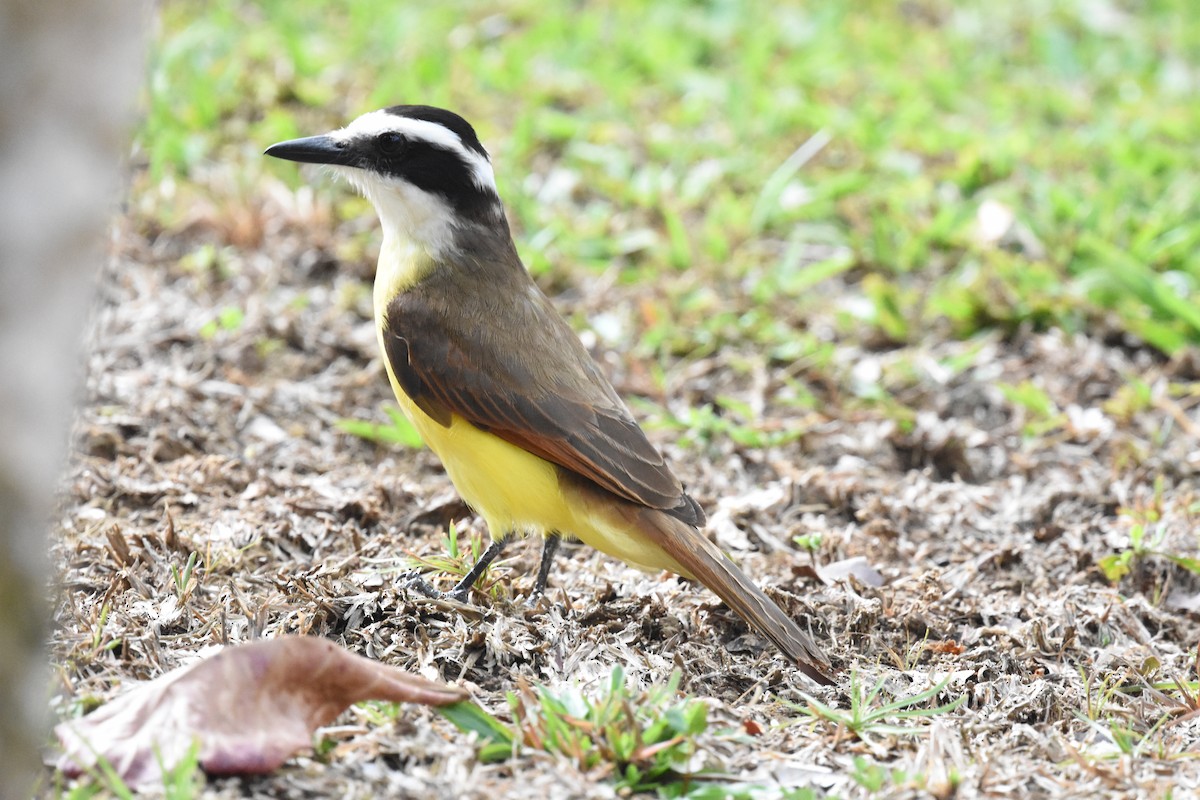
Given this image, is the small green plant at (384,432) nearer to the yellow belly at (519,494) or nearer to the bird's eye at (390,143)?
the yellow belly at (519,494)

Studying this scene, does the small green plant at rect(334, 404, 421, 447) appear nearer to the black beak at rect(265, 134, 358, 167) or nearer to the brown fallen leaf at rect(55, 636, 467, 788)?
the black beak at rect(265, 134, 358, 167)

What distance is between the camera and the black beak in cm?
495

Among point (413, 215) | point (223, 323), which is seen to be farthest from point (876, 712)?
point (223, 323)

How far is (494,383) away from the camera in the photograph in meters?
4.62

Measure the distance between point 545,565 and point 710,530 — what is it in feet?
3.04

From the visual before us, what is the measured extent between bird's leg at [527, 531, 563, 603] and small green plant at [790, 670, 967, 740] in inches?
38.7

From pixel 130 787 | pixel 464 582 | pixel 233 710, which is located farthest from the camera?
pixel 464 582

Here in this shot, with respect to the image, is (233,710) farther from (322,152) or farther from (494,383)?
(322,152)

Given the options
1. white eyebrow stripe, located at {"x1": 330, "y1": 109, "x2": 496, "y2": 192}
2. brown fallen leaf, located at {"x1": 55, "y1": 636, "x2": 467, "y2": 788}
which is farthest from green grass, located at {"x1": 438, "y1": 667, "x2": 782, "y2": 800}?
white eyebrow stripe, located at {"x1": 330, "y1": 109, "x2": 496, "y2": 192}

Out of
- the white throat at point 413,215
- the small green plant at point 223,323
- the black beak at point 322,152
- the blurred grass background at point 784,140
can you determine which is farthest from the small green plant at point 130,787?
the blurred grass background at point 784,140

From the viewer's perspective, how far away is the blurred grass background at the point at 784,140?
283 inches

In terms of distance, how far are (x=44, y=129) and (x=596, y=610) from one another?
2452 millimetres

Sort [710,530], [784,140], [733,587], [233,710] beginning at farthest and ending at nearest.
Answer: [784,140], [710,530], [733,587], [233,710]

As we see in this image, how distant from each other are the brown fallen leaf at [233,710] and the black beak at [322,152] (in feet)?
7.00
